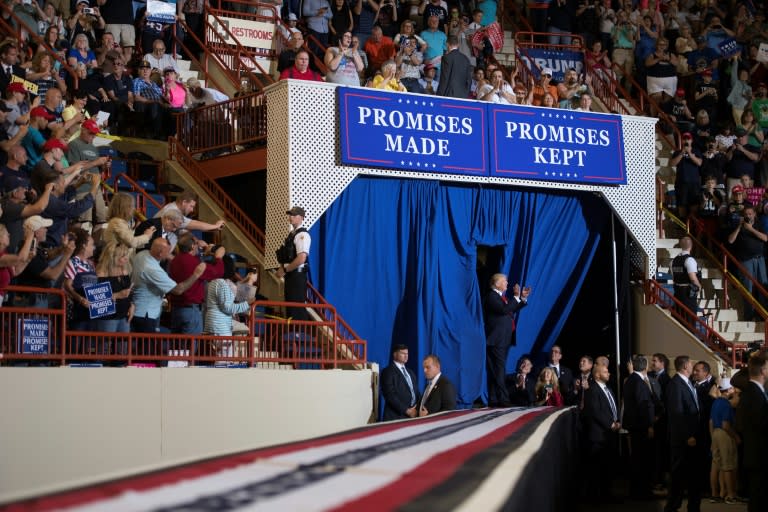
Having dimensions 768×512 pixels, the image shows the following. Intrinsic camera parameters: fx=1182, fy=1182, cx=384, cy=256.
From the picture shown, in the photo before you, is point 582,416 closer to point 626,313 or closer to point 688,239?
point 626,313

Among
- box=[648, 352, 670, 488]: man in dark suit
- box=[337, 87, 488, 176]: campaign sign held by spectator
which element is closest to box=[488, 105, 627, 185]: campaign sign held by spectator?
box=[337, 87, 488, 176]: campaign sign held by spectator

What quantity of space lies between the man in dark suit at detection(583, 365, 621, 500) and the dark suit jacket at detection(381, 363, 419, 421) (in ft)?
7.15

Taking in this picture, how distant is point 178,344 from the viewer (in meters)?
11.5

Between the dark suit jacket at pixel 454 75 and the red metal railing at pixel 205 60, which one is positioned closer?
the dark suit jacket at pixel 454 75

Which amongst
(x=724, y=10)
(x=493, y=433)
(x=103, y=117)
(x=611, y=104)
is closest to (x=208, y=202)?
(x=103, y=117)

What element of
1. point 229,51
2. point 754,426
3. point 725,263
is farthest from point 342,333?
point 725,263

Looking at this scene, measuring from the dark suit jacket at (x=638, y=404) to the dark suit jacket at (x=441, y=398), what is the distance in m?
2.14

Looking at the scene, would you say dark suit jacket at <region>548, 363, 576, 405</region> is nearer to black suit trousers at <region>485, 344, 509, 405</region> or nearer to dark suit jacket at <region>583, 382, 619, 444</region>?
black suit trousers at <region>485, 344, 509, 405</region>

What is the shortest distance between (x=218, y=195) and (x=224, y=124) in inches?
40.3

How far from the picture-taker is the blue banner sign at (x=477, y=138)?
623 inches

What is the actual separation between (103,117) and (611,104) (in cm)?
1011

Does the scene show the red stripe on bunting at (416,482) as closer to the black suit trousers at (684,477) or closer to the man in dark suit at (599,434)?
the black suit trousers at (684,477)

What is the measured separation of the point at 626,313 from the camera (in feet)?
59.0

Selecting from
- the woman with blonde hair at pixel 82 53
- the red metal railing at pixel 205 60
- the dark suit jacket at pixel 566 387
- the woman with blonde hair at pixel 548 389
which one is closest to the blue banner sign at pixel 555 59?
the red metal railing at pixel 205 60
